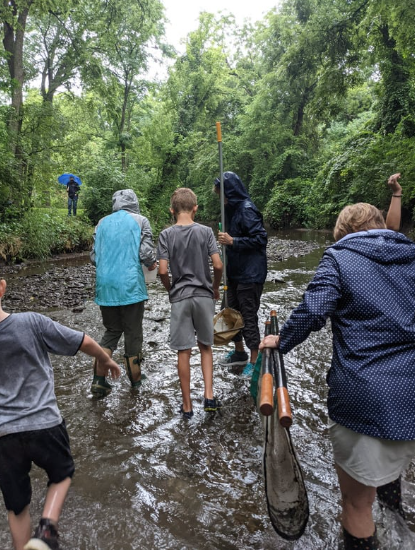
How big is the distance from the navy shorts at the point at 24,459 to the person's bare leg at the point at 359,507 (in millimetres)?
1467

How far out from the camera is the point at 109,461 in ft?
10.3

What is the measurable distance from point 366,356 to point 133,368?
3.05 m

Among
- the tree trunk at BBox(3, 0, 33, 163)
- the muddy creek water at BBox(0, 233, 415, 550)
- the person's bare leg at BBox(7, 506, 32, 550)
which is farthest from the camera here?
the tree trunk at BBox(3, 0, 33, 163)

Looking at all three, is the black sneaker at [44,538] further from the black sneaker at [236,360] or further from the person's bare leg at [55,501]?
the black sneaker at [236,360]

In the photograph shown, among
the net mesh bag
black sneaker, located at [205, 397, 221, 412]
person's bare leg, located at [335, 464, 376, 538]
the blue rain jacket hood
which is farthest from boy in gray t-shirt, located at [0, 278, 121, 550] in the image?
the net mesh bag

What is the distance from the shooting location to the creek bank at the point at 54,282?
336 inches

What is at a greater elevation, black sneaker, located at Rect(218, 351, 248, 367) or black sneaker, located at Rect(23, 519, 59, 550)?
black sneaker, located at Rect(23, 519, 59, 550)

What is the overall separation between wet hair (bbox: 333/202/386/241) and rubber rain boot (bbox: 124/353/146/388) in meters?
2.87

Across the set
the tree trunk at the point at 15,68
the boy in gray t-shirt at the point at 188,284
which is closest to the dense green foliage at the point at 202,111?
the tree trunk at the point at 15,68

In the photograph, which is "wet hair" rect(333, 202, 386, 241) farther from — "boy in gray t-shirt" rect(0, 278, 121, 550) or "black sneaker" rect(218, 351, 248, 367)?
"black sneaker" rect(218, 351, 248, 367)

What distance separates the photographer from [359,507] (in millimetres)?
1932

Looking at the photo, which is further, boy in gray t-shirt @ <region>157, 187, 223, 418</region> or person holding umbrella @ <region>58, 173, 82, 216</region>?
person holding umbrella @ <region>58, 173, 82, 216</region>

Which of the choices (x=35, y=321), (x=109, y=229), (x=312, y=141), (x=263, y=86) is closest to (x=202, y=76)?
(x=263, y=86)

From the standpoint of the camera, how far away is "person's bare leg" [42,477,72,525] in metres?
1.95
